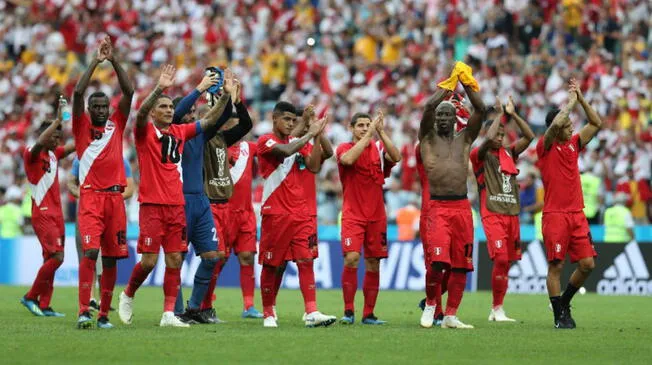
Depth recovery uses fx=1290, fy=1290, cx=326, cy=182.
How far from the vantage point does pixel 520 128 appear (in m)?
17.3

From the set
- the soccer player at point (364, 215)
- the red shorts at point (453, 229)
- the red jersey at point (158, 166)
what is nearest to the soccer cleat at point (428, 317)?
the red shorts at point (453, 229)

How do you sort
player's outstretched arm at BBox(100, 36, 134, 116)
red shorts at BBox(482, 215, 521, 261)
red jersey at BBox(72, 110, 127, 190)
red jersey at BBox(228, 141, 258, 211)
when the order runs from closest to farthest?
1. player's outstretched arm at BBox(100, 36, 134, 116)
2. red jersey at BBox(72, 110, 127, 190)
3. red shorts at BBox(482, 215, 521, 261)
4. red jersey at BBox(228, 141, 258, 211)

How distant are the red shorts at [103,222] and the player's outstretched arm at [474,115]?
172 inches

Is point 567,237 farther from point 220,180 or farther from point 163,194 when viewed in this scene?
point 163,194

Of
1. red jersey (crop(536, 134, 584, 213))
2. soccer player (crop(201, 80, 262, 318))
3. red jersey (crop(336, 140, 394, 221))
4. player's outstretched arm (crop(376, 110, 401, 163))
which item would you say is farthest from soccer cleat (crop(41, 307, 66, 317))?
red jersey (crop(536, 134, 584, 213))

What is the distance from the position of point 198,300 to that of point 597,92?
16.0m

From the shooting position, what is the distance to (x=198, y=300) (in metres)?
16.4

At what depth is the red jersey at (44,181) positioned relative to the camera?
18.7 metres

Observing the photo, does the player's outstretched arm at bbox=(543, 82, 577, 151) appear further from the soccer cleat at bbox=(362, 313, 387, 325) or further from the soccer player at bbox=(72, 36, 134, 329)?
the soccer player at bbox=(72, 36, 134, 329)

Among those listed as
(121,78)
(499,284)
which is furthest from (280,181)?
(499,284)

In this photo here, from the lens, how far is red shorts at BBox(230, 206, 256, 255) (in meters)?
18.5

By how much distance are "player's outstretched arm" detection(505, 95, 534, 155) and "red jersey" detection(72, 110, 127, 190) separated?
488 centimetres

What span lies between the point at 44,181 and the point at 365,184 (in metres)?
4.88

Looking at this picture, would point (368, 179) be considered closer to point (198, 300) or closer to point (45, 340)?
point (198, 300)
